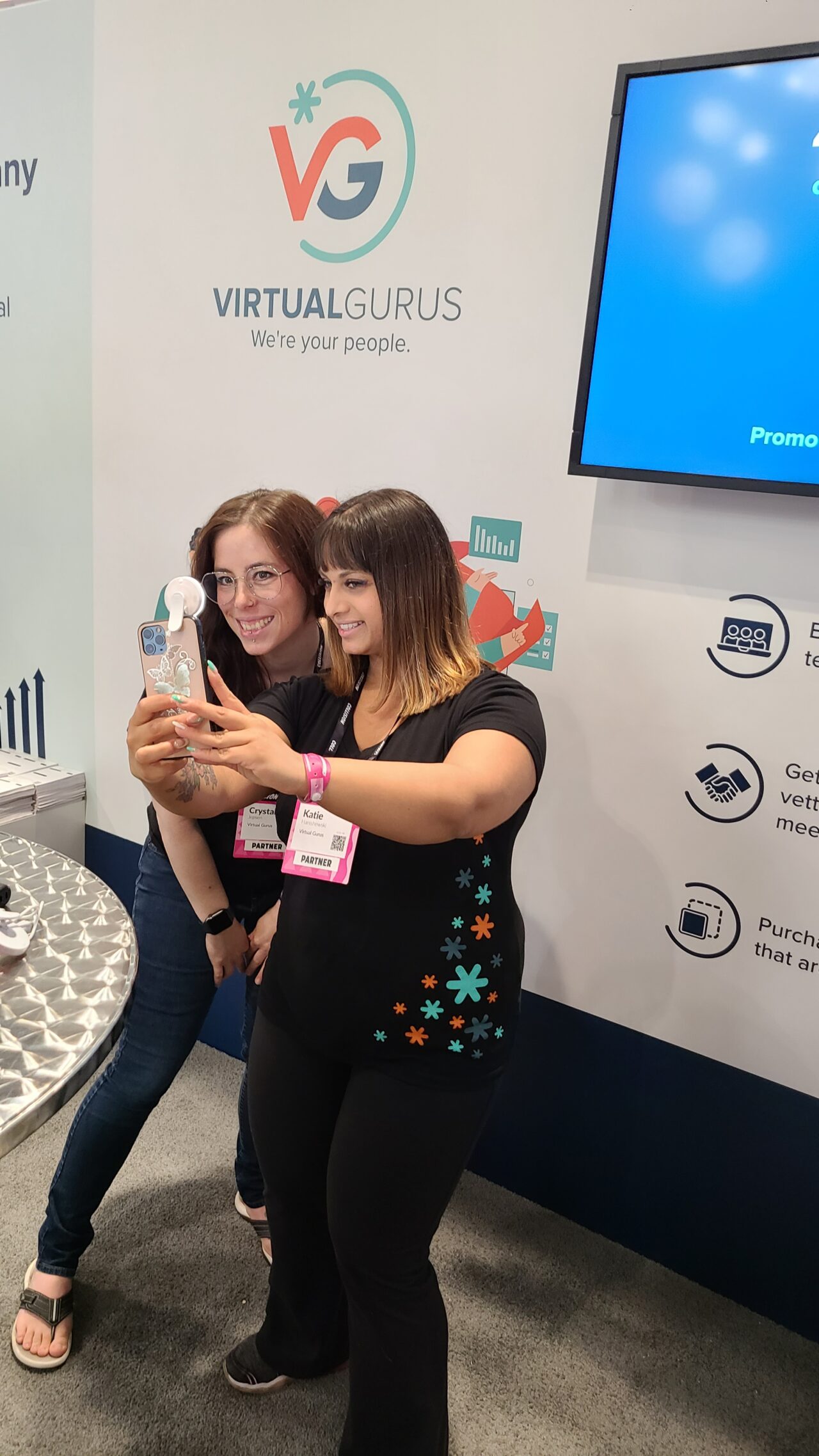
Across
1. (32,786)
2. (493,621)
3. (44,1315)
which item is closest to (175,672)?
(493,621)

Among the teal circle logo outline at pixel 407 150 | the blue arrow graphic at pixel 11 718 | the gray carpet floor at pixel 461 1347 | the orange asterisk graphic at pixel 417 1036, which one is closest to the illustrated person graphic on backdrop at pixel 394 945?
the orange asterisk graphic at pixel 417 1036

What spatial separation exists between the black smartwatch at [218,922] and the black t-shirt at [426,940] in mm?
378

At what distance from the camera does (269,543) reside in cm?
169

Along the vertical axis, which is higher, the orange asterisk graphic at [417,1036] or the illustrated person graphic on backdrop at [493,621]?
the illustrated person graphic on backdrop at [493,621]

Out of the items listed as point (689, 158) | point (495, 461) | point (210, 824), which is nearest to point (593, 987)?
point (210, 824)

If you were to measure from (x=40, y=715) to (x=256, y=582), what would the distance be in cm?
170

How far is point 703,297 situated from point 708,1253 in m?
1.89

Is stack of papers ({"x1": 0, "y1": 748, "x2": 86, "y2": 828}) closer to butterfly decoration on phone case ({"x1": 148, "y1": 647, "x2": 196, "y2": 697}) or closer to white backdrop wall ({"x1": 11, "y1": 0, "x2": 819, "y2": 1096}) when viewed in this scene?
white backdrop wall ({"x1": 11, "y1": 0, "x2": 819, "y2": 1096})

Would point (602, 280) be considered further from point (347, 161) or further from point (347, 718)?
point (347, 718)

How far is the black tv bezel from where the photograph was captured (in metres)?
1.62

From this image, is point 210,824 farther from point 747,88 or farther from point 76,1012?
point 747,88

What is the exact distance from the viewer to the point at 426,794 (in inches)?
50.3

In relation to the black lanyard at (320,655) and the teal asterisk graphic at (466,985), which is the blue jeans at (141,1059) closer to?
the black lanyard at (320,655)

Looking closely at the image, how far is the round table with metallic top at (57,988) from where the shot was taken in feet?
3.74
